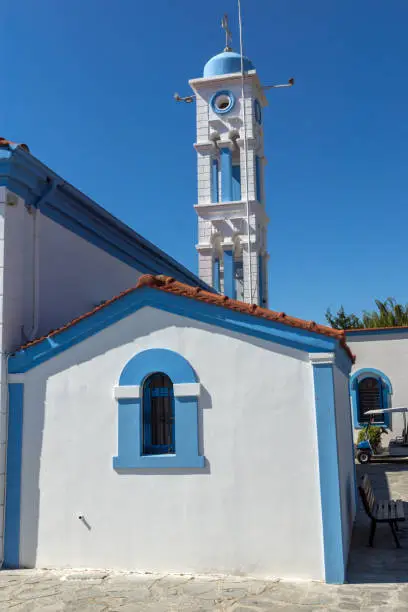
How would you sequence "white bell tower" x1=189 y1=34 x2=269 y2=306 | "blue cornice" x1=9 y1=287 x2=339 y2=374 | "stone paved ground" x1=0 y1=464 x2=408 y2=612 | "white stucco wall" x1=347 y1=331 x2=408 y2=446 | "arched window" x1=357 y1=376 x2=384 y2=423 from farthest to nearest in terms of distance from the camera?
"white bell tower" x1=189 y1=34 x2=269 y2=306, "arched window" x1=357 y1=376 x2=384 y2=423, "white stucco wall" x1=347 y1=331 x2=408 y2=446, "blue cornice" x1=9 y1=287 x2=339 y2=374, "stone paved ground" x1=0 y1=464 x2=408 y2=612

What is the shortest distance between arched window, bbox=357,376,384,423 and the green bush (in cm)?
105

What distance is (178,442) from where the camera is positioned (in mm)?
7035

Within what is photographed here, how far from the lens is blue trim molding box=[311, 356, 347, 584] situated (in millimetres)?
6359

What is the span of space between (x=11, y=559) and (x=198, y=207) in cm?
1425

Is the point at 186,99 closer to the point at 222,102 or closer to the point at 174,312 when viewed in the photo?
the point at 222,102

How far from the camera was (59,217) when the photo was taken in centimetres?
926

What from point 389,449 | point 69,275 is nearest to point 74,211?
point 69,275

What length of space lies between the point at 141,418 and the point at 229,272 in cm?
1314

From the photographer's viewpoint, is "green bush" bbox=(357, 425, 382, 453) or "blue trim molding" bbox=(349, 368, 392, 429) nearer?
"green bush" bbox=(357, 425, 382, 453)

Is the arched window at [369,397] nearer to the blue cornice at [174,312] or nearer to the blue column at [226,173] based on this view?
the blue column at [226,173]

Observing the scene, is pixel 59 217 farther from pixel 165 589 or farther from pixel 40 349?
pixel 165 589

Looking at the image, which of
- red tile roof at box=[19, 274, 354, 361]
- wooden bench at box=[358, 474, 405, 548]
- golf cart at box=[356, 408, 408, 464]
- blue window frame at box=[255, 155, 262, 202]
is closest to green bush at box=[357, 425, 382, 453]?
A: golf cart at box=[356, 408, 408, 464]

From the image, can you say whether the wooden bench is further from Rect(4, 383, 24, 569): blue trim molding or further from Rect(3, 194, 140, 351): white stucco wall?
Rect(3, 194, 140, 351): white stucco wall

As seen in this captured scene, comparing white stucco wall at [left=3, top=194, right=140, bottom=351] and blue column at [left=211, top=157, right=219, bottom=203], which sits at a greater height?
blue column at [left=211, top=157, right=219, bottom=203]
